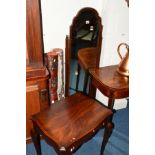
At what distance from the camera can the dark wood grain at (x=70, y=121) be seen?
148 cm

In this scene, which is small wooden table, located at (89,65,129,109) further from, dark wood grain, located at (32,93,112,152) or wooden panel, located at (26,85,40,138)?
wooden panel, located at (26,85,40,138)

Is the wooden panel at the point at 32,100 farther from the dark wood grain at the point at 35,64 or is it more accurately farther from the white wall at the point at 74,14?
the white wall at the point at 74,14

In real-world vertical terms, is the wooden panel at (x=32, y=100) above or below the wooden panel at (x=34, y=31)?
below

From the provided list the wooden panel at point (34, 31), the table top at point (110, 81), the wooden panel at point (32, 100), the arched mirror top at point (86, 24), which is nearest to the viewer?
the wooden panel at point (34, 31)

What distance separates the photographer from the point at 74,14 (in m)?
2.05

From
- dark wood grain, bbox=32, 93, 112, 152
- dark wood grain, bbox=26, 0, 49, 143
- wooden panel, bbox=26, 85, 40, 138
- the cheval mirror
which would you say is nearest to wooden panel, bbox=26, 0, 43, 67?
dark wood grain, bbox=26, 0, 49, 143

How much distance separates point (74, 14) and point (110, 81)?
72 cm

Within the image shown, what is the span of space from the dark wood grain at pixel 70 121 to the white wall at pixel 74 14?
0.63 metres

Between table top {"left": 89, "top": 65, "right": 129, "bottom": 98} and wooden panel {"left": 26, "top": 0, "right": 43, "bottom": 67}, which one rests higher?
wooden panel {"left": 26, "top": 0, "right": 43, "bottom": 67}

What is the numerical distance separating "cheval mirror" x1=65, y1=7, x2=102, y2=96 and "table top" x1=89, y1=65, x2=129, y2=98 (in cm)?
18

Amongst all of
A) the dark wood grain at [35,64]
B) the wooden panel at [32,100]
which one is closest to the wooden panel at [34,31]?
the dark wood grain at [35,64]

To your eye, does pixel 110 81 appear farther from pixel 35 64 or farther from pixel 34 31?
pixel 34 31

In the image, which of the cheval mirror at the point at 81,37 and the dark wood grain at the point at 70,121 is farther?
the cheval mirror at the point at 81,37

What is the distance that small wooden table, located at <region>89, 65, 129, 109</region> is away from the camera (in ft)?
6.24
